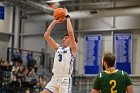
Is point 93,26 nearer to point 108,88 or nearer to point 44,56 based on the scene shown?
point 44,56

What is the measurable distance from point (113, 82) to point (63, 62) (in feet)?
5.42

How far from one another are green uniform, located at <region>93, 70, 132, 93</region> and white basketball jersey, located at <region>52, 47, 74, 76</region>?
1.47 metres

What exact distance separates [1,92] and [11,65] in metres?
1.72

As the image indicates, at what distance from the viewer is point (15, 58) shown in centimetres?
2023

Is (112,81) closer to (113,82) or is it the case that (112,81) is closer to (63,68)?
(113,82)

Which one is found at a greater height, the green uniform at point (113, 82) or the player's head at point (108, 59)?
the player's head at point (108, 59)

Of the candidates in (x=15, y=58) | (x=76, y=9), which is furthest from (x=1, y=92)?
(x=76, y=9)

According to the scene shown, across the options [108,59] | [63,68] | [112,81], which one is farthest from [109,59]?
[63,68]

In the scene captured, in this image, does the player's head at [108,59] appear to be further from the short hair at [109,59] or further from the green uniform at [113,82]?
the green uniform at [113,82]

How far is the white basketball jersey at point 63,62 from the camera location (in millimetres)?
6770

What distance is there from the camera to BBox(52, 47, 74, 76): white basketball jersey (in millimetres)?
6770

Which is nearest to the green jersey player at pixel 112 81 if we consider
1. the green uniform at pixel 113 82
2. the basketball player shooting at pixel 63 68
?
the green uniform at pixel 113 82

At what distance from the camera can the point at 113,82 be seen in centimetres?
534

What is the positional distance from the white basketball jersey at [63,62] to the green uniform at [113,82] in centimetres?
147
